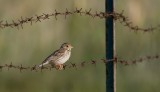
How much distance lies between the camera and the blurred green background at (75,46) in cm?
1634

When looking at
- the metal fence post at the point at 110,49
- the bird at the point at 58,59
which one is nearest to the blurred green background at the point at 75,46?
the bird at the point at 58,59

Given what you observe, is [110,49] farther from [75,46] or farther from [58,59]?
[75,46]

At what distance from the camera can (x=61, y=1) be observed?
2011cm

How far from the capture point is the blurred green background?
16.3 meters

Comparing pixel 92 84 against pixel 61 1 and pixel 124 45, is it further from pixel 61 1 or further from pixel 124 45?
pixel 61 1

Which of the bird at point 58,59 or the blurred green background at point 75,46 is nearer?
the bird at point 58,59

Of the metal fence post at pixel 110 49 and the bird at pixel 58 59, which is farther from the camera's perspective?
the bird at pixel 58 59

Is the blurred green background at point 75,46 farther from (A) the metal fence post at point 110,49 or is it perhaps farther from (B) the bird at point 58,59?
(A) the metal fence post at point 110,49

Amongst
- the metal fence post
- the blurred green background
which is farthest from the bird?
the metal fence post

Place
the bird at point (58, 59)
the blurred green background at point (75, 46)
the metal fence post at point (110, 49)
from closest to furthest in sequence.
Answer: the metal fence post at point (110, 49) → the bird at point (58, 59) → the blurred green background at point (75, 46)

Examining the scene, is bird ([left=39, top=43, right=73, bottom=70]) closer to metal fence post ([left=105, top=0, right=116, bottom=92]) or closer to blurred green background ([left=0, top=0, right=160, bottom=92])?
blurred green background ([left=0, top=0, right=160, bottom=92])

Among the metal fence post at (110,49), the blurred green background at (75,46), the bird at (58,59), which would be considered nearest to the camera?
the metal fence post at (110,49)

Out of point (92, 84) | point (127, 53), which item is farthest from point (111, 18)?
point (127, 53)

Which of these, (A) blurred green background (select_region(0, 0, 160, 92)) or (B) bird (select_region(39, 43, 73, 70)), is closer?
(B) bird (select_region(39, 43, 73, 70))
